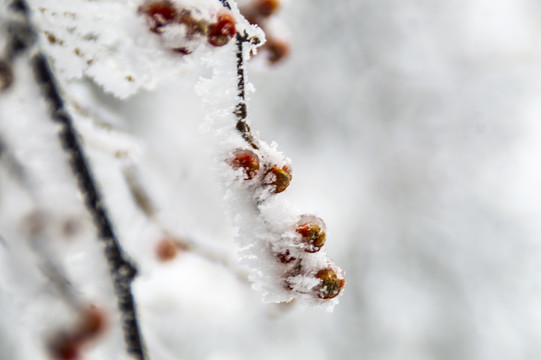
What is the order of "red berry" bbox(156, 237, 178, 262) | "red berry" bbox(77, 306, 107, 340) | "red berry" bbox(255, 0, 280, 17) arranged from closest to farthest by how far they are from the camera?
1. "red berry" bbox(77, 306, 107, 340)
2. "red berry" bbox(255, 0, 280, 17)
3. "red berry" bbox(156, 237, 178, 262)

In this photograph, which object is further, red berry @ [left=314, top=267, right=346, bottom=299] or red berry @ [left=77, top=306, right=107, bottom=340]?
red berry @ [left=77, top=306, right=107, bottom=340]

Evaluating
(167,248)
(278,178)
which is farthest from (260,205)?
(167,248)

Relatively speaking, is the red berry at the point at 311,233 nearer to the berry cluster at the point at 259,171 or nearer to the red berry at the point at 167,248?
the berry cluster at the point at 259,171

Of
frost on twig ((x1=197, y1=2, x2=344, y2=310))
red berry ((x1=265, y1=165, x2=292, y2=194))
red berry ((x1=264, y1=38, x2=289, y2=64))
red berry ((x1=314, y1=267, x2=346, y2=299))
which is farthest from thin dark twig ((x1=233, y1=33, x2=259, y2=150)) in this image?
red berry ((x1=264, y1=38, x2=289, y2=64))

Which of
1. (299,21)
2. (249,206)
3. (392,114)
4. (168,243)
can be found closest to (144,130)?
(299,21)

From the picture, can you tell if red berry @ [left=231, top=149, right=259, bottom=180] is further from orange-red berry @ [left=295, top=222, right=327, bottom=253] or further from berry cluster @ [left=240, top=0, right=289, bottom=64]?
berry cluster @ [left=240, top=0, right=289, bottom=64]

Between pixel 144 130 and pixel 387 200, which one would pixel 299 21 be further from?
pixel 387 200
